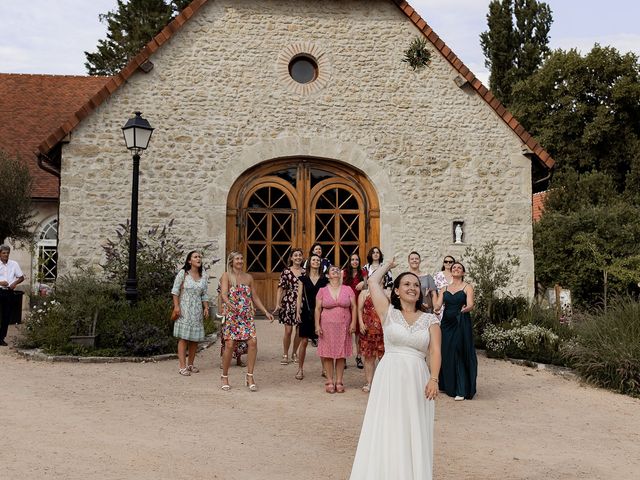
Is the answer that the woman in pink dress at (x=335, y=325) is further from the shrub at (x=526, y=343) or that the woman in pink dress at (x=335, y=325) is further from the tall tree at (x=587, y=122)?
the tall tree at (x=587, y=122)

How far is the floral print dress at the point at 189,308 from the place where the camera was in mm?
8000

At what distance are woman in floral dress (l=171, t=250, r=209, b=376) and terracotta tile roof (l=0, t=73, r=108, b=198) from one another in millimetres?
9654

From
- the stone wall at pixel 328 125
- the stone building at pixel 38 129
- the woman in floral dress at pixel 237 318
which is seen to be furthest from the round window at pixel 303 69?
the woman in floral dress at pixel 237 318

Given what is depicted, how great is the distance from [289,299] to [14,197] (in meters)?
8.58

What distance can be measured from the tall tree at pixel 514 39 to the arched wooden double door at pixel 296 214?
2030cm

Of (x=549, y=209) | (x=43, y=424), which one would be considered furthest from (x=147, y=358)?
(x=549, y=209)

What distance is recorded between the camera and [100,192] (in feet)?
41.1

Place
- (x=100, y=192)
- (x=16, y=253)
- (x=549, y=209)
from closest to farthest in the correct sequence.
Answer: (x=100, y=192) < (x=16, y=253) < (x=549, y=209)

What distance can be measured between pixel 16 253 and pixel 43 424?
12373mm

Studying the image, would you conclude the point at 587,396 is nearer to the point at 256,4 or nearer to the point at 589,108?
the point at 256,4

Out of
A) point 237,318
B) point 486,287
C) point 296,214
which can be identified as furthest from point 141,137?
point 486,287

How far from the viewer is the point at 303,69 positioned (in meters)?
13.4

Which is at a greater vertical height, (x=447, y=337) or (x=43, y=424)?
(x=447, y=337)

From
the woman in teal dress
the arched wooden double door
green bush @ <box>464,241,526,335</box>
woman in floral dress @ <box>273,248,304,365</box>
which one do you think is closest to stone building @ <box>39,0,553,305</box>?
the arched wooden double door
